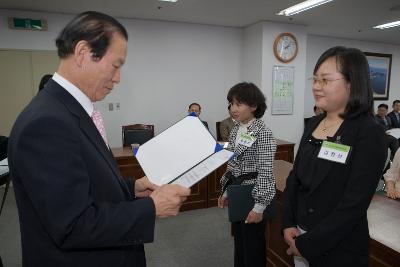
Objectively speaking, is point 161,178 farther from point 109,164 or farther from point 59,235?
point 59,235

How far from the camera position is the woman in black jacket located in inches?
42.4

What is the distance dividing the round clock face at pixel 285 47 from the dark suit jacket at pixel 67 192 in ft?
16.5

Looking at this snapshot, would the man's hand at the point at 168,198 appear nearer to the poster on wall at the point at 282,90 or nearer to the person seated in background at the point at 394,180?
the person seated in background at the point at 394,180

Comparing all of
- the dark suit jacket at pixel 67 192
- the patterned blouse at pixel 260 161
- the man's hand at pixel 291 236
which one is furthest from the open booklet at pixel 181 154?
the patterned blouse at pixel 260 161

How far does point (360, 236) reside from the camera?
3.73 feet

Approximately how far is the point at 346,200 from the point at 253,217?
69 cm

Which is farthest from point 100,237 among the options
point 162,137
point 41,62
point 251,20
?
point 251,20

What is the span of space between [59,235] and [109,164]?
226 mm

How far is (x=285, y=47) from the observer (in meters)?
5.41

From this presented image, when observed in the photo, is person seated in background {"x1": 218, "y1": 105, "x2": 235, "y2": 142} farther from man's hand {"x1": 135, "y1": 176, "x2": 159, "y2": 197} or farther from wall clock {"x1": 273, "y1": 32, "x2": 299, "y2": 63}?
man's hand {"x1": 135, "y1": 176, "x2": 159, "y2": 197}

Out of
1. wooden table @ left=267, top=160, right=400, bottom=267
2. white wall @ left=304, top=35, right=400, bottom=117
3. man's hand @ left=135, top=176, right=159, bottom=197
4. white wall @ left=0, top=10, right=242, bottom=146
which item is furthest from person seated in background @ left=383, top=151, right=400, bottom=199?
white wall @ left=304, top=35, right=400, bottom=117

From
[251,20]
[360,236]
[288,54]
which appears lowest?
[360,236]

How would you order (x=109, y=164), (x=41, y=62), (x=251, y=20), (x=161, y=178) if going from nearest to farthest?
1. (x=109, y=164)
2. (x=161, y=178)
3. (x=41, y=62)
4. (x=251, y=20)

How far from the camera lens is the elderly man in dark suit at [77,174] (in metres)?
0.70
